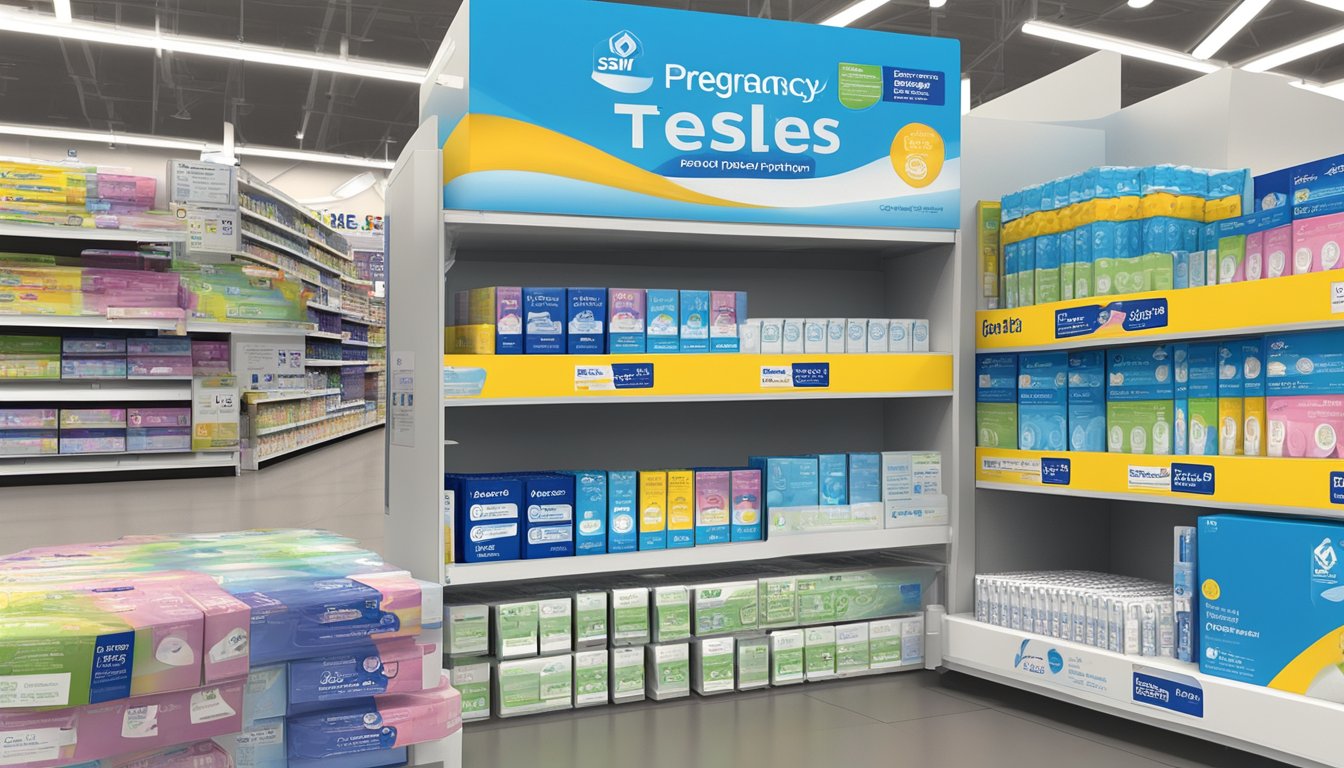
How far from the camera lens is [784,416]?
3.95 meters

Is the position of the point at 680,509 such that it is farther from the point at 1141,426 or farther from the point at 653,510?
the point at 1141,426

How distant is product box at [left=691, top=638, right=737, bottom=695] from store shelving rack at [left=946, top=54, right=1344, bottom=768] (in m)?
0.75

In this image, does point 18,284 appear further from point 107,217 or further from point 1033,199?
point 1033,199

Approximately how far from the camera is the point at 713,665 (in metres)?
3.25

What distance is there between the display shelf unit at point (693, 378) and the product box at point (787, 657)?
0.80 meters

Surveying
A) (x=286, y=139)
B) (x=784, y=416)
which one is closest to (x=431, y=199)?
(x=784, y=416)

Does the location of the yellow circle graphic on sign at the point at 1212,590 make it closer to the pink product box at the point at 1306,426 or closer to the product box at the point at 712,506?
the pink product box at the point at 1306,426

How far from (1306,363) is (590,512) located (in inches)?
78.5

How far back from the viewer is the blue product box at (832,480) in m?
3.46

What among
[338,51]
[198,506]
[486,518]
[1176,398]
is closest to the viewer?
[1176,398]

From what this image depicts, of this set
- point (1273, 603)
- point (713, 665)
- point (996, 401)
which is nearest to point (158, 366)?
point (713, 665)

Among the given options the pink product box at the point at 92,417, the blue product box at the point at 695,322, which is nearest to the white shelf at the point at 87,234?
the pink product box at the point at 92,417

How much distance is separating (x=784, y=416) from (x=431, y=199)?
1.68 metres

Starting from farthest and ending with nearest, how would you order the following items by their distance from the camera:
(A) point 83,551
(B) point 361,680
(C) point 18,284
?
(C) point 18,284
(A) point 83,551
(B) point 361,680
